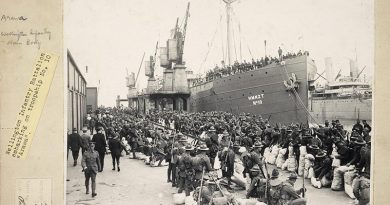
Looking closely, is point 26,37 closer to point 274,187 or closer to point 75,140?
point 75,140

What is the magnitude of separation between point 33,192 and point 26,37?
1.98 m

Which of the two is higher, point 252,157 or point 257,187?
point 252,157

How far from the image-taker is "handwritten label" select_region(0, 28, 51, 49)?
437 cm

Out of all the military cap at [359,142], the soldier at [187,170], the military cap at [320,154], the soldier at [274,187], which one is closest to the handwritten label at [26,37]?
the soldier at [187,170]

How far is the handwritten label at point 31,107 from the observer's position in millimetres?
4430

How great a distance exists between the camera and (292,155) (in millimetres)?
9938

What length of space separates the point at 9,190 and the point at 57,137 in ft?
2.85

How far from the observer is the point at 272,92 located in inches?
797

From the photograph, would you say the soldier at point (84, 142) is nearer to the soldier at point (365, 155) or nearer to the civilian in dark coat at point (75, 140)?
the civilian in dark coat at point (75, 140)

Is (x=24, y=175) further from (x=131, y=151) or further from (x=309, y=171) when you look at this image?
(x=131, y=151)

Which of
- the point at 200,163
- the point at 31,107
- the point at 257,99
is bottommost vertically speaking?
the point at 200,163

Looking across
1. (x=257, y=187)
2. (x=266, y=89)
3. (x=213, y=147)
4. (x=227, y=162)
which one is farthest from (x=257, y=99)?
(x=257, y=187)

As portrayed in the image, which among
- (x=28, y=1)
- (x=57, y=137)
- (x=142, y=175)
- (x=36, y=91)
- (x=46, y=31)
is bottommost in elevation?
(x=142, y=175)

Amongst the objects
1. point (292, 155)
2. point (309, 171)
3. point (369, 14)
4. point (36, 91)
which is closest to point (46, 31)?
point (36, 91)
